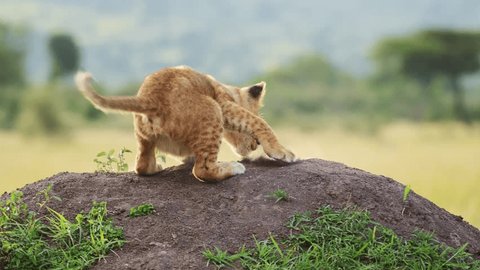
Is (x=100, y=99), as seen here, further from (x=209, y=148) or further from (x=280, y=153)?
(x=280, y=153)

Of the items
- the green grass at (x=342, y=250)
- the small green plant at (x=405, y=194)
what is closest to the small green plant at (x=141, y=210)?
the green grass at (x=342, y=250)

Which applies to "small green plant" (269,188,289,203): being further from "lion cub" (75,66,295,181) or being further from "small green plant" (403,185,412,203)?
"small green plant" (403,185,412,203)

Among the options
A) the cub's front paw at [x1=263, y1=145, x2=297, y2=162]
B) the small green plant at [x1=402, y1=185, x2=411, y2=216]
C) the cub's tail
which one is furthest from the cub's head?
the small green plant at [x1=402, y1=185, x2=411, y2=216]

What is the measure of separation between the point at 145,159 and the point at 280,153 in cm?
128

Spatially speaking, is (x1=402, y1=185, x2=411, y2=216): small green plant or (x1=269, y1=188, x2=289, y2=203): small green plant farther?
(x1=402, y1=185, x2=411, y2=216): small green plant

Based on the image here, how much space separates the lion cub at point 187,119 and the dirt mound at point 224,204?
171 mm

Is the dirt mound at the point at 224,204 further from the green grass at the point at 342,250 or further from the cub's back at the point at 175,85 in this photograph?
the cub's back at the point at 175,85

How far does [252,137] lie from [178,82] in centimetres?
93

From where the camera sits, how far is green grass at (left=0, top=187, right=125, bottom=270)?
5.79 m

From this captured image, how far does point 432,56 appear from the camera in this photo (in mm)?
26391

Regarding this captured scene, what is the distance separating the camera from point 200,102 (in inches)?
265

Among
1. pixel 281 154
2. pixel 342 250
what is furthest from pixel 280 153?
pixel 342 250

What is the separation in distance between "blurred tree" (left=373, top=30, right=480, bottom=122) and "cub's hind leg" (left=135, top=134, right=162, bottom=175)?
19.4 meters

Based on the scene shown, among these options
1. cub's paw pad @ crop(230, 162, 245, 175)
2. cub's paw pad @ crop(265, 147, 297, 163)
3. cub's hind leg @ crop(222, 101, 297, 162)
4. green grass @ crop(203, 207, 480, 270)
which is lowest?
green grass @ crop(203, 207, 480, 270)
